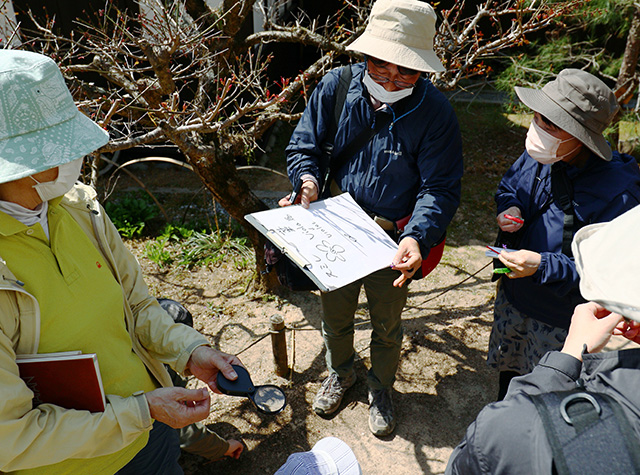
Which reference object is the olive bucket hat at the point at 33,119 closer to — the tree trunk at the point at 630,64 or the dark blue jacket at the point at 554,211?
the dark blue jacket at the point at 554,211

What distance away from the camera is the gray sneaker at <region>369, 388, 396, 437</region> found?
2.93m

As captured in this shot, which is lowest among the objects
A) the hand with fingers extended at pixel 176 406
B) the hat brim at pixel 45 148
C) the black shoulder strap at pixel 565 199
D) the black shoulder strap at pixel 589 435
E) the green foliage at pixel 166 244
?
the green foliage at pixel 166 244

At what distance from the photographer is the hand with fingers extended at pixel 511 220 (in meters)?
2.36

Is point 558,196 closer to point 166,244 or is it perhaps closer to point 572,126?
point 572,126

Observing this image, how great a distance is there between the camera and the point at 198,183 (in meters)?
6.71

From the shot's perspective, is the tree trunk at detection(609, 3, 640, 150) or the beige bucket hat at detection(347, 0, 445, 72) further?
the tree trunk at detection(609, 3, 640, 150)

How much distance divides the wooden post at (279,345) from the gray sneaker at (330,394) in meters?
0.35

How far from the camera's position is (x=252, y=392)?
5.90ft

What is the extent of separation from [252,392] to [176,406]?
306mm

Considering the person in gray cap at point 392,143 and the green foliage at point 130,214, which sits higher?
the person in gray cap at point 392,143

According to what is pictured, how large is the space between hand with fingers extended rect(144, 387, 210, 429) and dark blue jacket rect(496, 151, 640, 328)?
1.62m

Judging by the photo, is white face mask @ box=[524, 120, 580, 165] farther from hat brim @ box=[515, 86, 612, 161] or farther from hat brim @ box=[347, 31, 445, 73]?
hat brim @ box=[347, 31, 445, 73]

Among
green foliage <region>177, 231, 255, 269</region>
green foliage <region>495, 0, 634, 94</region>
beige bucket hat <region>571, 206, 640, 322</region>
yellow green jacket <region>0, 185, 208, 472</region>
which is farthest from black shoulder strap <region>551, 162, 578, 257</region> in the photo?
green foliage <region>495, 0, 634, 94</region>

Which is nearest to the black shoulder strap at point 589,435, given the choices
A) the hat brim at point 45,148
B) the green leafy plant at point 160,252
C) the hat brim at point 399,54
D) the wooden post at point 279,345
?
the hat brim at point 45,148
